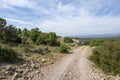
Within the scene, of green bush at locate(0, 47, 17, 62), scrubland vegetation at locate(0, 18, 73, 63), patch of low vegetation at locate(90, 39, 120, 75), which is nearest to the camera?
patch of low vegetation at locate(90, 39, 120, 75)

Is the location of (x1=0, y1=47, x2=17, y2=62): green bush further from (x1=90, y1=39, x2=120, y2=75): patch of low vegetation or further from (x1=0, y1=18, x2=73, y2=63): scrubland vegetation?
(x1=90, y1=39, x2=120, y2=75): patch of low vegetation

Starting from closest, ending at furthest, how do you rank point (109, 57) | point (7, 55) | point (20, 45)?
point (109, 57) < point (7, 55) < point (20, 45)

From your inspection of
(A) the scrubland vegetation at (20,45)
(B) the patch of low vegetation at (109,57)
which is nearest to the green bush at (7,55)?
(A) the scrubland vegetation at (20,45)

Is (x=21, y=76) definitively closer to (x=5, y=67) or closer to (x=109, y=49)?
(x=5, y=67)

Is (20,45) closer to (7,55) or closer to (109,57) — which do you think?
(7,55)

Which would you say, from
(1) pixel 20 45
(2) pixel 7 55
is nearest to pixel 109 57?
(2) pixel 7 55

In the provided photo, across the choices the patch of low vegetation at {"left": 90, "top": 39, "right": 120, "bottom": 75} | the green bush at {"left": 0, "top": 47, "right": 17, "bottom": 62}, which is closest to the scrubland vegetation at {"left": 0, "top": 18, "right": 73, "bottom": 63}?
the green bush at {"left": 0, "top": 47, "right": 17, "bottom": 62}

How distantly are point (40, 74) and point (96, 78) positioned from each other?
3.92 meters

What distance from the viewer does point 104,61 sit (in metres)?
13.9

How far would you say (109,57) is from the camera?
13.5 m

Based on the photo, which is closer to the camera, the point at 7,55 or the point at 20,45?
the point at 7,55

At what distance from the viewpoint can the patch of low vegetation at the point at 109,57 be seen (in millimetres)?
12828

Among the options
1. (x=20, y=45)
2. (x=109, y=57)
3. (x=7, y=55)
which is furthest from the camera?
(x=20, y=45)

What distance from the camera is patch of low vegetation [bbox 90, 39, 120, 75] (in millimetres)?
12828
